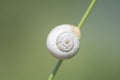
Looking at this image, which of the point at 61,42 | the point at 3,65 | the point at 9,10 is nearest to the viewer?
the point at 61,42

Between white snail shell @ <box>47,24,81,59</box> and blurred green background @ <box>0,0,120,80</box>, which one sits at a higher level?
white snail shell @ <box>47,24,81,59</box>

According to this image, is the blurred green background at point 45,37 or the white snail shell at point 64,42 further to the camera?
the blurred green background at point 45,37

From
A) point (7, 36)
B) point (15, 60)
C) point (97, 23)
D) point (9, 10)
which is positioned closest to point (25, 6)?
point (9, 10)

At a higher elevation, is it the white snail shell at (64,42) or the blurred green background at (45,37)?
the white snail shell at (64,42)

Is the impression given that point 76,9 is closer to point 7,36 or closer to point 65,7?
point 65,7

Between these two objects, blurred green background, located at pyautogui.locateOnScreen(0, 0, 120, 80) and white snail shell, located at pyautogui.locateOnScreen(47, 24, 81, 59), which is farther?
blurred green background, located at pyautogui.locateOnScreen(0, 0, 120, 80)
